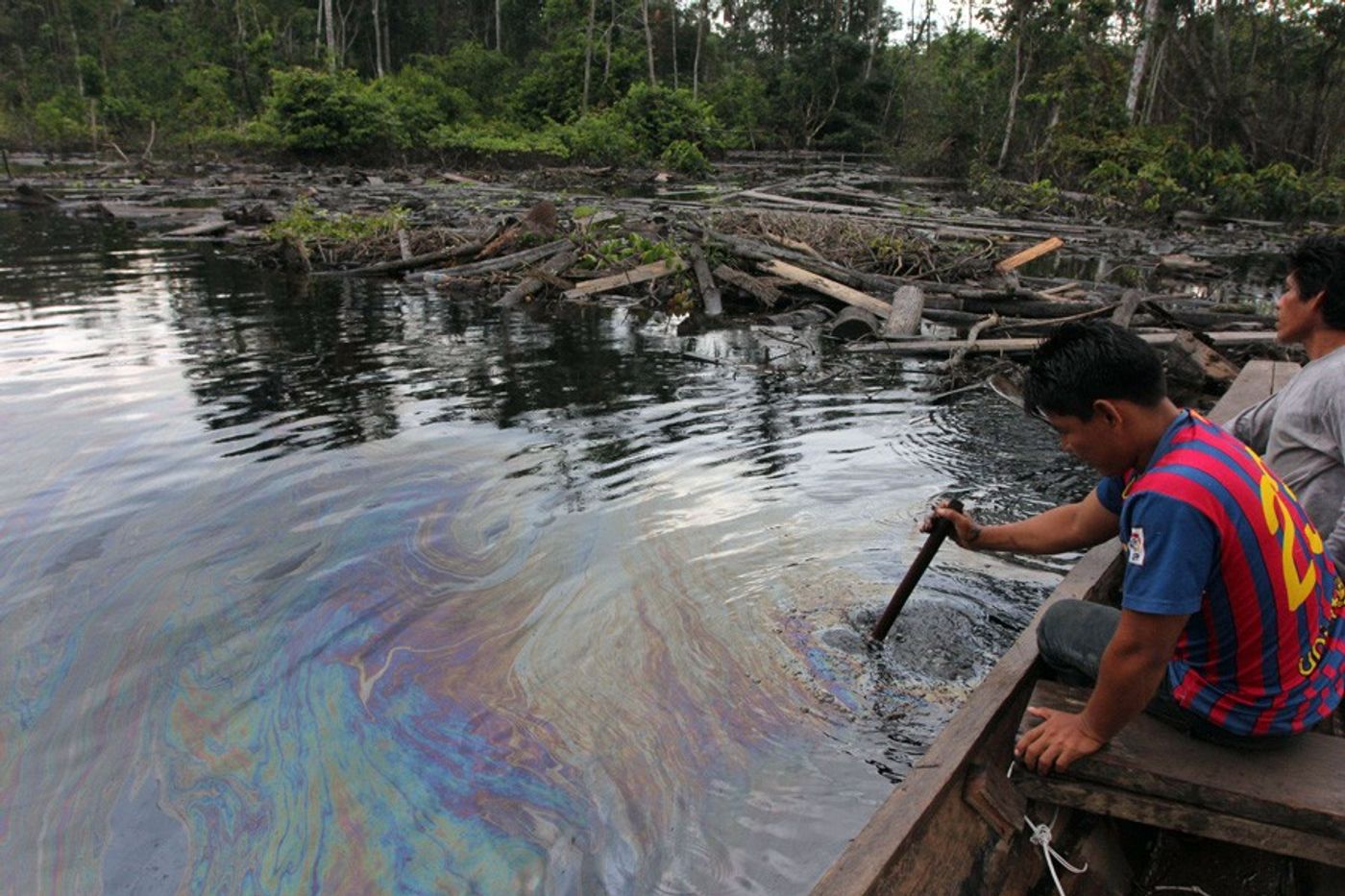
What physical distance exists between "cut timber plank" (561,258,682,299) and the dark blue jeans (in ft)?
31.5

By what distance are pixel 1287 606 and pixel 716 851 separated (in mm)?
1794

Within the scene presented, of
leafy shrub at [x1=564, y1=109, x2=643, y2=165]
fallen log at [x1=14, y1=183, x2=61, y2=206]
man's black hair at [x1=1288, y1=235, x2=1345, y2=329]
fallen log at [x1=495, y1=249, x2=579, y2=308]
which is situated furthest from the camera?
leafy shrub at [x1=564, y1=109, x2=643, y2=165]

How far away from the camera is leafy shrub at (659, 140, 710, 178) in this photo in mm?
33188

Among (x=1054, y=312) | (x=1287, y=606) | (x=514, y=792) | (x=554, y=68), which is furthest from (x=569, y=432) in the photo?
(x=554, y=68)

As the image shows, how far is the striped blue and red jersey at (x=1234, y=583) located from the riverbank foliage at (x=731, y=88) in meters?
23.7

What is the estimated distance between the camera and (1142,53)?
26656 mm

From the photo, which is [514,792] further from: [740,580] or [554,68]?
[554,68]

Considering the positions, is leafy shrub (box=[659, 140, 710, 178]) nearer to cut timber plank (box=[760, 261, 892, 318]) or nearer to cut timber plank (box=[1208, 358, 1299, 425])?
cut timber plank (box=[760, 261, 892, 318])

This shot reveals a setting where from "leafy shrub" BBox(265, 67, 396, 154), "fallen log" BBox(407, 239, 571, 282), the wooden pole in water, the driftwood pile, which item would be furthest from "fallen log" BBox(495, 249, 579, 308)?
"leafy shrub" BBox(265, 67, 396, 154)

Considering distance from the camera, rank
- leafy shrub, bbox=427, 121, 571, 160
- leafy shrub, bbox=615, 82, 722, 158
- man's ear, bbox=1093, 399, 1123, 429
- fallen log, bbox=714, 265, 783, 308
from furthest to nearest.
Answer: leafy shrub, bbox=615, 82, 722, 158 → leafy shrub, bbox=427, 121, 571, 160 → fallen log, bbox=714, 265, 783, 308 → man's ear, bbox=1093, 399, 1123, 429

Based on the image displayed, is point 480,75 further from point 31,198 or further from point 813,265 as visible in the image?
point 813,265

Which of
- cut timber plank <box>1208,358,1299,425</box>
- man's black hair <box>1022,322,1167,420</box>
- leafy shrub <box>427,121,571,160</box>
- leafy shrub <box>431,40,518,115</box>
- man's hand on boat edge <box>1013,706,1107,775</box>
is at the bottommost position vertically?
man's hand on boat edge <box>1013,706,1107,775</box>

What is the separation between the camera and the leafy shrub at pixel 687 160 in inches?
1307

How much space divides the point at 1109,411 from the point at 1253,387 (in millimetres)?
4407
